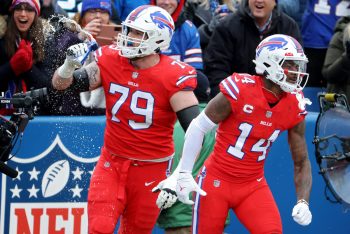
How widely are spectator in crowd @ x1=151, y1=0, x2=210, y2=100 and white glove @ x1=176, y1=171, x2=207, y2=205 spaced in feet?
6.73

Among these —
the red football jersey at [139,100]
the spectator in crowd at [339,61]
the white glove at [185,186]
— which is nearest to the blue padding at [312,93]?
the spectator in crowd at [339,61]

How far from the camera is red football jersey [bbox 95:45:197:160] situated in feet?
23.7

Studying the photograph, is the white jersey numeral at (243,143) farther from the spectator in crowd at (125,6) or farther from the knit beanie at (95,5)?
the spectator in crowd at (125,6)

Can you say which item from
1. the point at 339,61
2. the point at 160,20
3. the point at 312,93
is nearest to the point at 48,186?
the point at 160,20

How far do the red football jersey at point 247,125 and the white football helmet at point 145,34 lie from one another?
23.4 inches

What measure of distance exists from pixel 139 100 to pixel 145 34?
46cm

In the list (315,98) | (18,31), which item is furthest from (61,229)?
(315,98)

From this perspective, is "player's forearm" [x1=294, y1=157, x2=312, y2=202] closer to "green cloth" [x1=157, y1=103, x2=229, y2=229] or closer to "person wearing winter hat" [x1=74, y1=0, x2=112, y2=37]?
"green cloth" [x1=157, y1=103, x2=229, y2=229]

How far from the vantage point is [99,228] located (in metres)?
7.02

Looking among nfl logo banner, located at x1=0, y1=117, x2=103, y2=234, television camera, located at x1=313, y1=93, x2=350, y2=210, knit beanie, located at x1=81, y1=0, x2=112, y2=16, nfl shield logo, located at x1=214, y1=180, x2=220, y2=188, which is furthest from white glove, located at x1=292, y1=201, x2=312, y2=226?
knit beanie, located at x1=81, y1=0, x2=112, y2=16

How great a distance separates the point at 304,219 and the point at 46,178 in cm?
235

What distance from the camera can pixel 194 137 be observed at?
696 cm

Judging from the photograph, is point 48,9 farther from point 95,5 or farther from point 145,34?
point 145,34

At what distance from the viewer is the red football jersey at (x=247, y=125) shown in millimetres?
7000
